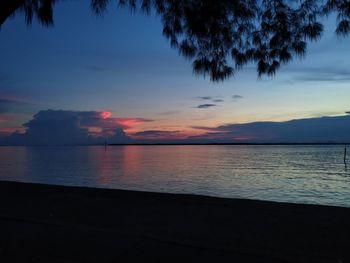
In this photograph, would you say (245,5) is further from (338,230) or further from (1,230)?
(1,230)

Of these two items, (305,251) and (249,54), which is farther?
(249,54)

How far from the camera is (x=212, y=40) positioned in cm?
616

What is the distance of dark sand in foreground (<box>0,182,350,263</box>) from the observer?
5.28 metres

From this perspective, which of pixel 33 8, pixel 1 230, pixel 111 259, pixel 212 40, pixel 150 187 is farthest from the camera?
pixel 150 187

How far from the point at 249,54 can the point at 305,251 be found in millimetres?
3323

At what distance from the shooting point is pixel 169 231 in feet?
22.3

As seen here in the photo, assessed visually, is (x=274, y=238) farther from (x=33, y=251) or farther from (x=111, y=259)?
(x=33, y=251)

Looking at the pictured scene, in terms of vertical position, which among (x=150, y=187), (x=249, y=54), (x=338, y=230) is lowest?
(x=150, y=187)

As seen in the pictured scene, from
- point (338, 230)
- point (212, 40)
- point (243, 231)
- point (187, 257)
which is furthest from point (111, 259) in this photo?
point (338, 230)

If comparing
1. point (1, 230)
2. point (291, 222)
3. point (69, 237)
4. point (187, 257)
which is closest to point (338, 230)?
point (291, 222)

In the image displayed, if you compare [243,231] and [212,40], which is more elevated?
[212,40]

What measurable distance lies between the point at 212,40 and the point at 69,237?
4.19 meters

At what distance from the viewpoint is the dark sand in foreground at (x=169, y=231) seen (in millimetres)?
5281

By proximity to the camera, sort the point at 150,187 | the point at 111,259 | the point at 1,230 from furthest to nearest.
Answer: the point at 150,187
the point at 1,230
the point at 111,259
